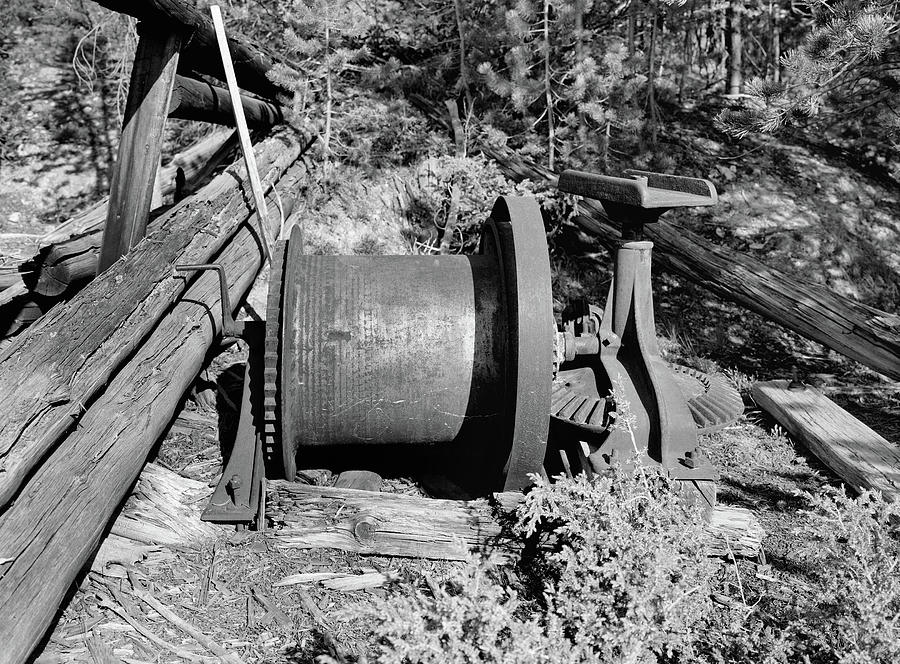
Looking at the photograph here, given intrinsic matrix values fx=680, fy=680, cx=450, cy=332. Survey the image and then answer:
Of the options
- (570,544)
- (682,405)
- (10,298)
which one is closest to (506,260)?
(682,405)

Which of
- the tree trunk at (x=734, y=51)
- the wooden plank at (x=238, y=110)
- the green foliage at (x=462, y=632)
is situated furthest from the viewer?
the tree trunk at (x=734, y=51)

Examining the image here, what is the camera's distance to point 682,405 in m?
3.56

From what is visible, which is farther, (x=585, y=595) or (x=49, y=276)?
(x=49, y=276)

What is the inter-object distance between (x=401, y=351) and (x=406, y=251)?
3.78 metres

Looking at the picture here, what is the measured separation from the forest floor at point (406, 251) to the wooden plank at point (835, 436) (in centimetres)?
12

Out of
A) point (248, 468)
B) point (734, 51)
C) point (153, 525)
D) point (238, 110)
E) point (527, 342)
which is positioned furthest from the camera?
point (734, 51)

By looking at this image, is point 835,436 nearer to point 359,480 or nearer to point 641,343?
point 641,343

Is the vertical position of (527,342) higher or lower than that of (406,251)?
higher

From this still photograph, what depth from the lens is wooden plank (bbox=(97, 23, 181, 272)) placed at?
4145 millimetres

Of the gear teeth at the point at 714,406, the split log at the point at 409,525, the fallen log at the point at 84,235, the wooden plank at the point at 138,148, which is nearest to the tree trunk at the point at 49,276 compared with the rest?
the fallen log at the point at 84,235

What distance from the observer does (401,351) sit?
3.67 m

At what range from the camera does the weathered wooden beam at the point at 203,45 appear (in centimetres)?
393

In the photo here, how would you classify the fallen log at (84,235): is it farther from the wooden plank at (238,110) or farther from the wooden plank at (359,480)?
the wooden plank at (359,480)

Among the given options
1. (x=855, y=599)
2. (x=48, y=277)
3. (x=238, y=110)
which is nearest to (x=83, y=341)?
(x=48, y=277)
